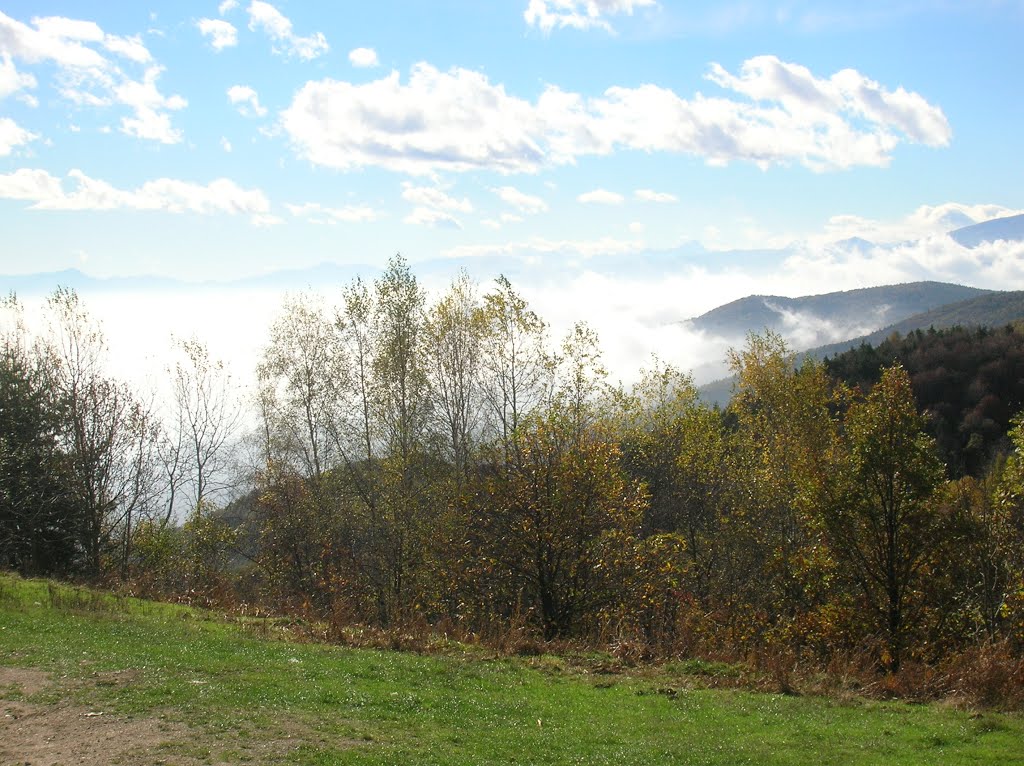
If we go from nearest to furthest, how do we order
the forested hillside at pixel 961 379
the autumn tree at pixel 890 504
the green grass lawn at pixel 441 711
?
1. the green grass lawn at pixel 441 711
2. the autumn tree at pixel 890 504
3. the forested hillside at pixel 961 379

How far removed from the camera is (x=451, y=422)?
34.8 metres

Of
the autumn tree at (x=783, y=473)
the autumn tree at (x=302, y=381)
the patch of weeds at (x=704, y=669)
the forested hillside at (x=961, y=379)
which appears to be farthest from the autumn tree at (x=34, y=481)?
the forested hillside at (x=961, y=379)

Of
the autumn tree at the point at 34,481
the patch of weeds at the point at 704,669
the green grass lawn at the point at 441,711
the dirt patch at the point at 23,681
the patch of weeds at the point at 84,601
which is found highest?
the autumn tree at the point at 34,481

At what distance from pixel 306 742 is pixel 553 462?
1247 centimetres

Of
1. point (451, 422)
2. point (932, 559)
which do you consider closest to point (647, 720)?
point (932, 559)

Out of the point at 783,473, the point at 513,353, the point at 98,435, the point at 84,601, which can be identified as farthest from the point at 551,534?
the point at 98,435

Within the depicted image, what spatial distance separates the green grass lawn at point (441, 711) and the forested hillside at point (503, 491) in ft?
9.58

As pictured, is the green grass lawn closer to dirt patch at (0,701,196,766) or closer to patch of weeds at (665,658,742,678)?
dirt patch at (0,701,196,766)

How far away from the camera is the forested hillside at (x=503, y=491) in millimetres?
19828

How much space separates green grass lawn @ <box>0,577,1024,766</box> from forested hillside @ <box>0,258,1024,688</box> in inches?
115

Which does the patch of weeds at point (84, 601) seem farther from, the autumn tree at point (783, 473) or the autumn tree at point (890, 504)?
the autumn tree at point (890, 504)

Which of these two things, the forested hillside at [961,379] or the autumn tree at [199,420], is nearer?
the autumn tree at [199,420]

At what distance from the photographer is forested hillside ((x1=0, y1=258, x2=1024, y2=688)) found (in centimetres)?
1983

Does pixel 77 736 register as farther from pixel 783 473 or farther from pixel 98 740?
pixel 783 473
